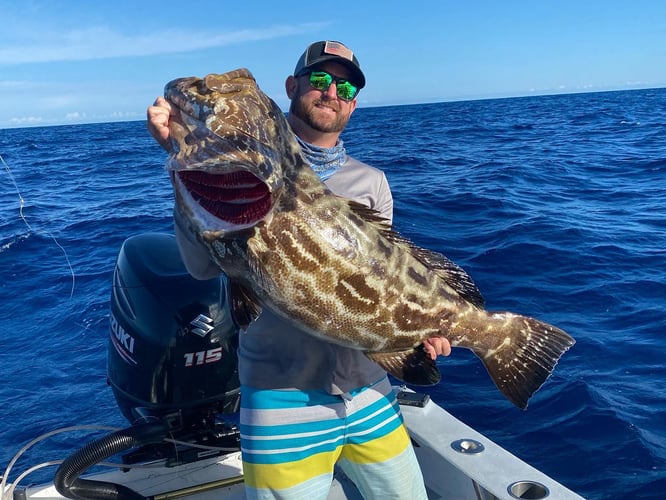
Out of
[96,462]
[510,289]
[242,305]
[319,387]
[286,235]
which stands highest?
[286,235]

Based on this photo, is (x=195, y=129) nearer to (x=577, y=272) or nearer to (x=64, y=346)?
(x=64, y=346)

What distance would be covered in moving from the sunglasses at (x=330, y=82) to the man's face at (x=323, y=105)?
2cm

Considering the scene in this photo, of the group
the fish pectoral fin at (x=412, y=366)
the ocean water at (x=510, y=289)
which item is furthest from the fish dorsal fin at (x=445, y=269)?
A: the ocean water at (x=510, y=289)

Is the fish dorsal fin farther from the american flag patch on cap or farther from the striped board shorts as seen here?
the american flag patch on cap

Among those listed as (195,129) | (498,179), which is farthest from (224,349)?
(498,179)

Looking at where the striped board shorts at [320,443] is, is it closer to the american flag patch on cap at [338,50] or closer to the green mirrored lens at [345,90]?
the green mirrored lens at [345,90]

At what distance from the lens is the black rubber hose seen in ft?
11.5

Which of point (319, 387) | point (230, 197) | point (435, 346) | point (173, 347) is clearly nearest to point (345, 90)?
point (230, 197)

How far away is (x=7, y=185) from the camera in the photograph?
25.5m

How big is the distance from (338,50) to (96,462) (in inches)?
113

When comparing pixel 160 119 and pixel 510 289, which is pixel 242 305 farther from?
pixel 510 289

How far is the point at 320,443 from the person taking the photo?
10.3 feet

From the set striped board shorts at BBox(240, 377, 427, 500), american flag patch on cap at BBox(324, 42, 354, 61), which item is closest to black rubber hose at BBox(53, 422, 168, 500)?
striped board shorts at BBox(240, 377, 427, 500)

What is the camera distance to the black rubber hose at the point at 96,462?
350cm
